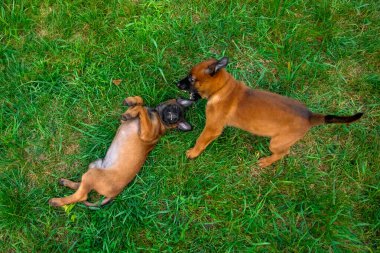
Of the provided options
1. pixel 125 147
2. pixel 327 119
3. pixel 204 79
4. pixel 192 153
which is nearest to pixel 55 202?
pixel 125 147

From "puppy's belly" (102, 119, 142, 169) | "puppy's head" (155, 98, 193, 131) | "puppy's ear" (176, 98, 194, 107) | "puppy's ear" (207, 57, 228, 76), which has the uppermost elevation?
"puppy's ear" (207, 57, 228, 76)

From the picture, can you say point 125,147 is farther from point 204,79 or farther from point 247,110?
point 247,110

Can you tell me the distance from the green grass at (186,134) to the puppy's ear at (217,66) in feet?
3.26

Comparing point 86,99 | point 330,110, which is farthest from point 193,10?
point 330,110

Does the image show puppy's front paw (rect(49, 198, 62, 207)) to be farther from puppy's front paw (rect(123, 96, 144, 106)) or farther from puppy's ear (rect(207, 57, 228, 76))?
puppy's ear (rect(207, 57, 228, 76))

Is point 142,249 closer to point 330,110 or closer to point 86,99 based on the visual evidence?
point 86,99

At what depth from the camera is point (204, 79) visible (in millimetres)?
4016

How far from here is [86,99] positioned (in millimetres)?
4684

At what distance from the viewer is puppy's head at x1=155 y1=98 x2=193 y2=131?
4410 millimetres

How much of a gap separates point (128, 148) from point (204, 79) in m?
1.28

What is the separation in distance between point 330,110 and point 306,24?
1.33 meters

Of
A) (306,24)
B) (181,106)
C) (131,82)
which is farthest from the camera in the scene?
(306,24)

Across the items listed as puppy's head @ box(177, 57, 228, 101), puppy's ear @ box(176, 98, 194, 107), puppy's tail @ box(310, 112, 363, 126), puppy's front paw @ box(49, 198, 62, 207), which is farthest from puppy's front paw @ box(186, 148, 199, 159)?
puppy's front paw @ box(49, 198, 62, 207)

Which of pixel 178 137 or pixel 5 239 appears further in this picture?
Result: pixel 178 137
